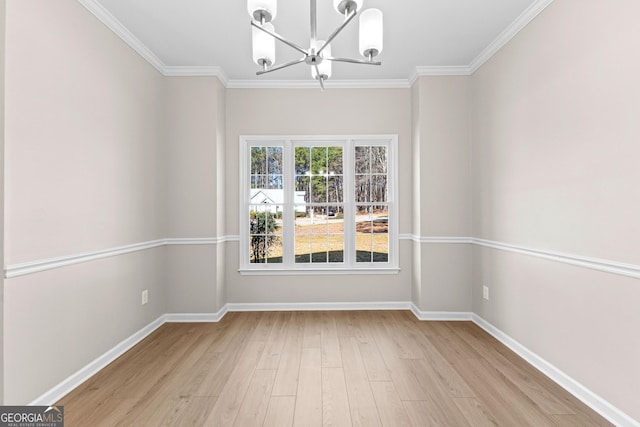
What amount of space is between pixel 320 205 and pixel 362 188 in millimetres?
588

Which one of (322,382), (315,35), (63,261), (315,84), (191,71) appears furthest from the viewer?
(315,84)

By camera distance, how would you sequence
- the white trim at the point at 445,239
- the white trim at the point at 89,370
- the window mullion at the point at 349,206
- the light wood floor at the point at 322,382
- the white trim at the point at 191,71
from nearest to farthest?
the light wood floor at the point at 322,382, the white trim at the point at 89,370, the white trim at the point at 191,71, the white trim at the point at 445,239, the window mullion at the point at 349,206

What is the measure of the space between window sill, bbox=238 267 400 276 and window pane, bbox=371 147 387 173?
4.16ft

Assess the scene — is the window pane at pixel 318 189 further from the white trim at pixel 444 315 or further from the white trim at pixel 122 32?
the white trim at pixel 122 32

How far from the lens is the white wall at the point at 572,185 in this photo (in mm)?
2039

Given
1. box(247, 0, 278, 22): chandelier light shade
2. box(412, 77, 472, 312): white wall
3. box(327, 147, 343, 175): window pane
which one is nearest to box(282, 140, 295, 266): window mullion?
box(327, 147, 343, 175): window pane

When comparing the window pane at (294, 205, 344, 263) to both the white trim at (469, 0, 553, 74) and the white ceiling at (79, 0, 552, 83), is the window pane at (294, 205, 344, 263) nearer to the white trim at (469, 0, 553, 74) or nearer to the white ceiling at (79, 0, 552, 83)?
the white ceiling at (79, 0, 552, 83)

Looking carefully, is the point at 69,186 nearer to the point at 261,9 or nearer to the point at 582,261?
the point at 261,9

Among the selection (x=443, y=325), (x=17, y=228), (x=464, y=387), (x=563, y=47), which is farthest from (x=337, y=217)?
(x=17, y=228)

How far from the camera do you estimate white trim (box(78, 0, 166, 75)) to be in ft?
9.04

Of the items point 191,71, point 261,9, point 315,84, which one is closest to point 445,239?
point 315,84

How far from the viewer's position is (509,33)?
319 centimetres

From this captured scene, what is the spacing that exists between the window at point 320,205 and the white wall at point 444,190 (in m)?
0.52

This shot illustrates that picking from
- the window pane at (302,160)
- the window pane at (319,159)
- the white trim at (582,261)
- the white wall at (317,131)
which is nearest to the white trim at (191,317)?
the white wall at (317,131)
